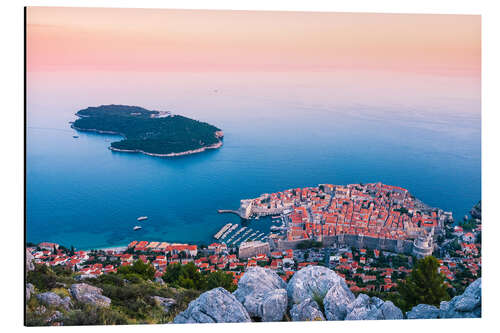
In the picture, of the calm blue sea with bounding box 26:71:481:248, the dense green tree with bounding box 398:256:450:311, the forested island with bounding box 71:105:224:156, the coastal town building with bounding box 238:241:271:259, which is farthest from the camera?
the forested island with bounding box 71:105:224:156

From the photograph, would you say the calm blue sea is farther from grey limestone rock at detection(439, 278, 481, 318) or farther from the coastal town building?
grey limestone rock at detection(439, 278, 481, 318)

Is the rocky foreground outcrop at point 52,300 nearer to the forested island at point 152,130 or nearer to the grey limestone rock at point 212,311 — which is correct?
the grey limestone rock at point 212,311

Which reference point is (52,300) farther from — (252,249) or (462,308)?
(462,308)

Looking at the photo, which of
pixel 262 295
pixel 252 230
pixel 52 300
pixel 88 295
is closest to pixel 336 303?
pixel 262 295

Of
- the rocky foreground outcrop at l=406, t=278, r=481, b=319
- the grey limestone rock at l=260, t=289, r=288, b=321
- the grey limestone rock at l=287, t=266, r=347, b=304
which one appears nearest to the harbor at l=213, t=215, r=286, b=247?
the grey limestone rock at l=287, t=266, r=347, b=304

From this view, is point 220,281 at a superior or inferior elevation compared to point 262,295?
inferior

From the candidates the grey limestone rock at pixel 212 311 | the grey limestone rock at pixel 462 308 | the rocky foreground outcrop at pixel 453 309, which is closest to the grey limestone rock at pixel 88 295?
the grey limestone rock at pixel 212 311
